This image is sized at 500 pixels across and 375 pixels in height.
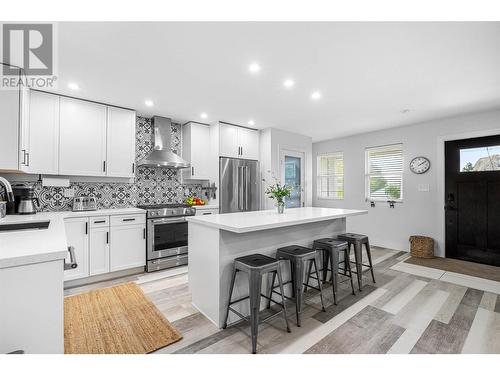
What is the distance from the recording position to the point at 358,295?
2768 mm

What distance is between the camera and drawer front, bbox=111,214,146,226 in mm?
3325

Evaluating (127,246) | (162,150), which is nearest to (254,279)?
(127,246)

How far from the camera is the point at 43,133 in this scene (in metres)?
3.08

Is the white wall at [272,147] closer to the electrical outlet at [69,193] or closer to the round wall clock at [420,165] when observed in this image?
the round wall clock at [420,165]

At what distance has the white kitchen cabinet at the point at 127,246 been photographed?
331cm

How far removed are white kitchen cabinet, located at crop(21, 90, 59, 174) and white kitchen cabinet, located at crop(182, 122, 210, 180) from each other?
193 centimetres

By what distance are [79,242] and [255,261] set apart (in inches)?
96.2

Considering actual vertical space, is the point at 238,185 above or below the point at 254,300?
above

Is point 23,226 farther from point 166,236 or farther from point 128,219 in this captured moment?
point 166,236

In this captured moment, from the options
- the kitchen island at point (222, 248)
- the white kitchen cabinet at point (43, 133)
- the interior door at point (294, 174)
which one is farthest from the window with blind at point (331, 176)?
the white kitchen cabinet at point (43, 133)

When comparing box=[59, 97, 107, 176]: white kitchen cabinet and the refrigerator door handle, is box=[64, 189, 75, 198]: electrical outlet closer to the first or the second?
box=[59, 97, 107, 176]: white kitchen cabinet

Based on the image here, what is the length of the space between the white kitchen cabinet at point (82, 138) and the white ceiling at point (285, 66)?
24cm

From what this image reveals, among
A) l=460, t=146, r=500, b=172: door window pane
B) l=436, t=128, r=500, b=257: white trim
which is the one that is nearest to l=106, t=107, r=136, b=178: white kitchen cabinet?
l=436, t=128, r=500, b=257: white trim
